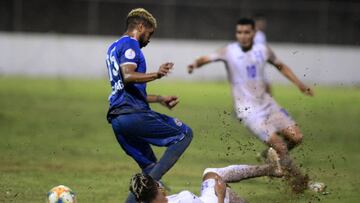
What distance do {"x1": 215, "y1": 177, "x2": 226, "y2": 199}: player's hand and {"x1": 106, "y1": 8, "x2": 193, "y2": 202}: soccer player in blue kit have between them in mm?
661

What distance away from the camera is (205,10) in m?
36.9

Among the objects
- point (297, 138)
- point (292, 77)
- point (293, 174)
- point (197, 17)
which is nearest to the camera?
point (293, 174)

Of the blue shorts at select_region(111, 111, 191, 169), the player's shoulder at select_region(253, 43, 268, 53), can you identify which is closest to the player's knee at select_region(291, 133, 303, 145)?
the player's shoulder at select_region(253, 43, 268, 53)

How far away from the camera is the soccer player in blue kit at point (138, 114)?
8250 millimetres

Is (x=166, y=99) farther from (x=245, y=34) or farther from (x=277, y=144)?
(x=245, y=34)

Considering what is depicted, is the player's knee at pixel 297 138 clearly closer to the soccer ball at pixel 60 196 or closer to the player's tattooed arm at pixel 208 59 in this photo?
the player's tattooed arm at pixel 208 59

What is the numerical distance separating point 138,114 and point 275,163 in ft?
6.85

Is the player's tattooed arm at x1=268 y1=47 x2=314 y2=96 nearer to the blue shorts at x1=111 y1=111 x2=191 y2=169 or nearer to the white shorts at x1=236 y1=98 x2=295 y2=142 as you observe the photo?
the white shorts at x1=236 y1=98 x2=295 y2=142

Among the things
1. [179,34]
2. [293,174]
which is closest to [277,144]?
[293,174]

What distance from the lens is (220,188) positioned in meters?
7.91

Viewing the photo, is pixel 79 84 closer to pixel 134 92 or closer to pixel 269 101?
pixel 269 101

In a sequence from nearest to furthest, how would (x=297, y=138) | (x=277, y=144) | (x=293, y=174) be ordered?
(x=293, y=174)
(x=277, y=144)
(x=297, y=138)

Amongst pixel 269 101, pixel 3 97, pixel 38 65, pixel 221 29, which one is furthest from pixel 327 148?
pixel 221 29

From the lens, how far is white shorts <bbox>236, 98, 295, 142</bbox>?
1142 cm
